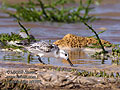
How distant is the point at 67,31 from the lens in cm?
1058

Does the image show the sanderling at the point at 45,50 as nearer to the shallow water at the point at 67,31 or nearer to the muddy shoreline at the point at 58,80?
the shallow water at the point at 67,31

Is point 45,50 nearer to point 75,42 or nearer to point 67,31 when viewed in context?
point 75,42

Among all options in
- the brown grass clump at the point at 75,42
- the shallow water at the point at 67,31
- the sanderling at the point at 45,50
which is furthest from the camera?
the brown grass clump at the point at 75,42

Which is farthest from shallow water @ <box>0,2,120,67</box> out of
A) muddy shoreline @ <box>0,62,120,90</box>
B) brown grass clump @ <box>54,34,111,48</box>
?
muddy shoreline @ <box>0,62,120,90</box>

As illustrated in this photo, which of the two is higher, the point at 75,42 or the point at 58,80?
the point at 75,42

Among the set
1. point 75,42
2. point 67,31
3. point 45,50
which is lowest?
point 45,50

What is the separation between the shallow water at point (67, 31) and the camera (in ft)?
21.8

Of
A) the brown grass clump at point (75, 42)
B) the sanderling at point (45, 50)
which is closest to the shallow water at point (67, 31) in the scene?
the sanderling at point (45, 50)

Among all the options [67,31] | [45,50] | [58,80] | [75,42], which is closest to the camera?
[58,80]

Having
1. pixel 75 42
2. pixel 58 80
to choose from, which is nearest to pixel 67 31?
pixel 75 42

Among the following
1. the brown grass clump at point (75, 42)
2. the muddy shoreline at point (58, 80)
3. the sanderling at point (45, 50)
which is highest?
the brown grass clump at point (75, 42)

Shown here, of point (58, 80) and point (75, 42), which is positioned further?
→ point (75, 42)

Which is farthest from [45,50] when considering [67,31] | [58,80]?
[67,31]

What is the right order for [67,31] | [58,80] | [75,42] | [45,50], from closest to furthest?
[58,80] < [45,50] < [75,42] < [67,31]
